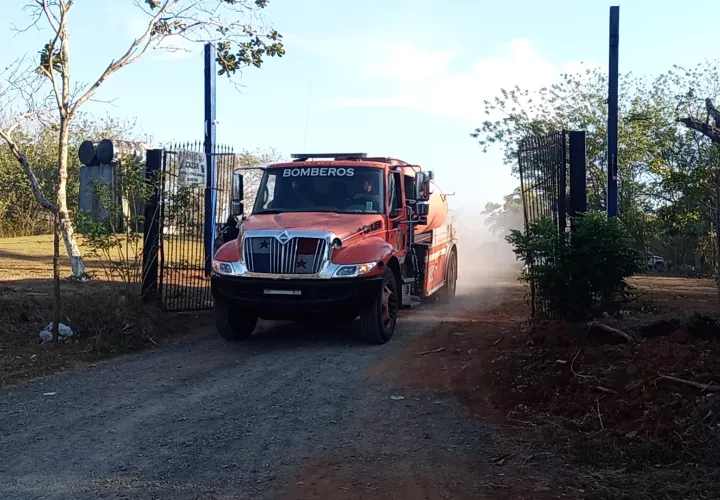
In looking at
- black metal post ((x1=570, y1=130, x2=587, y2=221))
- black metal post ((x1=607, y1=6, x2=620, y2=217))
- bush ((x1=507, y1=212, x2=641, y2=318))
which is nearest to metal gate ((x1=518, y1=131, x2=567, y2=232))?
black metal post ((x1=570, y1=130, x2=587, y2=221))

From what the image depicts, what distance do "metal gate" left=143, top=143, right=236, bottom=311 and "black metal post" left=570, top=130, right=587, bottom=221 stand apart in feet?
16.9

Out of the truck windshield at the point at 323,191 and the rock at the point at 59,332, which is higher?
the truck windshield at the point at 323,191

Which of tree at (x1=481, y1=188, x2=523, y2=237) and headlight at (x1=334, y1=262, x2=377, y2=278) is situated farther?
tree at (x1=481, y1=188, x2=523, y2=237)

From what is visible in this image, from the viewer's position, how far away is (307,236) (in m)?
9.11

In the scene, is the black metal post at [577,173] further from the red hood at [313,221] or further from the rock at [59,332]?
the rock at [59,332]

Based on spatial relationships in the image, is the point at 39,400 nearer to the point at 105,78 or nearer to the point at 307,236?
the point at 307,236

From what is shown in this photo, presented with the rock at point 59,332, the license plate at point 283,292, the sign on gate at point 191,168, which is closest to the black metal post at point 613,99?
the license plate at point 283,292

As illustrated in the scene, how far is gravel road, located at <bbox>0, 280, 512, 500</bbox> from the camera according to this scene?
4.95 m

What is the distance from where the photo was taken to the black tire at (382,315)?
9.43 metres

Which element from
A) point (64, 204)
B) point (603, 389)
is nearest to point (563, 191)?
point (603, 389)

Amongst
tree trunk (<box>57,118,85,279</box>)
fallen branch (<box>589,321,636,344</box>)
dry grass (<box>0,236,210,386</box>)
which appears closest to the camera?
fallen branch (<box>589,321,636,344</box>)

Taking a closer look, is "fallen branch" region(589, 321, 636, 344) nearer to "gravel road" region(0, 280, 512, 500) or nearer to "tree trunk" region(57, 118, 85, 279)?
"gravel road" region(0, 280, 512, 500)

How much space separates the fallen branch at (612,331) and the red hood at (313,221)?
3.30 metres

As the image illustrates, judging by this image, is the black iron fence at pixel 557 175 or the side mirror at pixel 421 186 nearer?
the black iron fence at pixel 557 175
